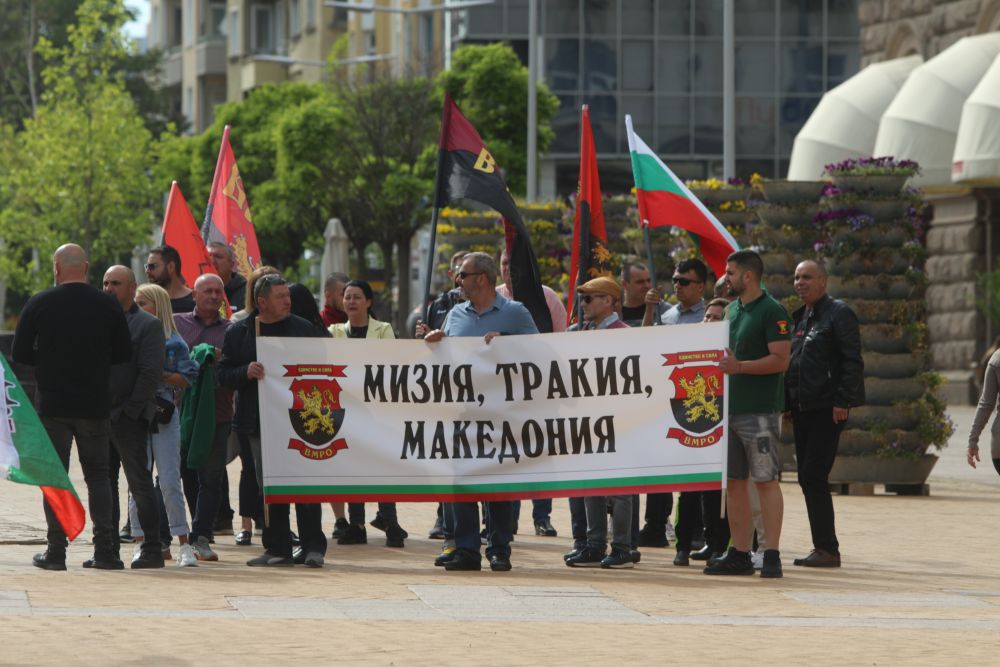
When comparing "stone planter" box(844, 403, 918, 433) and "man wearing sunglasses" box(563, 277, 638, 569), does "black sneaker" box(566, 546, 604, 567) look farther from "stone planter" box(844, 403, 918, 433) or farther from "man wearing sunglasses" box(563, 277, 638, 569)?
"stone planter" box(844, 403, 918, 433)

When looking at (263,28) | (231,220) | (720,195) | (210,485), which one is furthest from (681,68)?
(210,485)

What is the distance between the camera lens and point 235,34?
282ft

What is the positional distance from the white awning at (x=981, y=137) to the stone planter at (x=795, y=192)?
12.7 meters

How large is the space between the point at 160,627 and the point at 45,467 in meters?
2.13

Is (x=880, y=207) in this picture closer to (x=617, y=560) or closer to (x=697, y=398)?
(x=697, y=398)

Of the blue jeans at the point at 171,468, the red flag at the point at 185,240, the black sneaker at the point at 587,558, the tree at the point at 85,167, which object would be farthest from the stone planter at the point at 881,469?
the tree at the point at 85,167

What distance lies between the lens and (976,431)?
15031 mm

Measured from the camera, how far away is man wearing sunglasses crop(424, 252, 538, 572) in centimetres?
1357

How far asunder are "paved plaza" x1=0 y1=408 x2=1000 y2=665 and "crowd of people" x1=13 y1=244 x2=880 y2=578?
0.28 m

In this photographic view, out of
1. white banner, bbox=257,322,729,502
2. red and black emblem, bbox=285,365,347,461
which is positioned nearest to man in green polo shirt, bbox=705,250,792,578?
white banner, bbox=257,322,729,502

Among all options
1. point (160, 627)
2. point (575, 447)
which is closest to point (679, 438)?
point (575, 447)

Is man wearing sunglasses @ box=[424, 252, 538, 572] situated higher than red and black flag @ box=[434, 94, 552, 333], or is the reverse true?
red and black flag @ box=[434, 94, 552, 333]

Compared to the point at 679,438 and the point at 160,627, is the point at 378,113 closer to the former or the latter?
the point at 679,438

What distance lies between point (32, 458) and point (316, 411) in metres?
2.17
